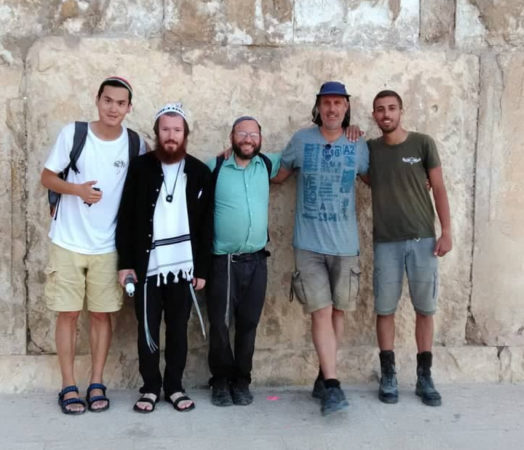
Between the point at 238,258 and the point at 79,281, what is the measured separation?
3.22 ft

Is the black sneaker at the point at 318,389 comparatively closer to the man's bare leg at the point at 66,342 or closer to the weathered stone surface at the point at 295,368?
the weathered stone surface at the point at 295,368

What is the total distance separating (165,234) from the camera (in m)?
3.87

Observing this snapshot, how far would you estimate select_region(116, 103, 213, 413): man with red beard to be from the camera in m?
3.84

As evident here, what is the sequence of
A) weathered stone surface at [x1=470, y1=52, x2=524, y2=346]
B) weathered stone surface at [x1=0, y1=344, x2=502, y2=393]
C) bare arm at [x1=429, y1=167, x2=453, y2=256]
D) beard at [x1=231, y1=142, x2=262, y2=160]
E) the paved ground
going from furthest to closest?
weathered stone surface at [x1=470, y1=52, x2=524, y2=346]
weathered stone surface at [x1=0, y1=344, x2=502, y2=393]
bare arm at [x1=429, y1=167, x2=453, y2=256]
beard at [x1=231, y1=142, x2=262, y2=160]
the paved ground

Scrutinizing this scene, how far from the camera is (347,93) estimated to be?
436 centimetres

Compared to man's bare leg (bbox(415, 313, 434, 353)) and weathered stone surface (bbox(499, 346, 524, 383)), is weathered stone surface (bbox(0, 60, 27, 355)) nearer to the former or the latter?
Result: man's bare leg (bbox(415, 313, 434, 353))

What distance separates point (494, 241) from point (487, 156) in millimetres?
614

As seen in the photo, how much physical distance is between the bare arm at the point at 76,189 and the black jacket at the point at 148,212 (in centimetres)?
19

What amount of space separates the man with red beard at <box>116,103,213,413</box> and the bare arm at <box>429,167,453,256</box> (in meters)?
1.46

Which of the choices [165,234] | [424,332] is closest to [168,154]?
[165,234]

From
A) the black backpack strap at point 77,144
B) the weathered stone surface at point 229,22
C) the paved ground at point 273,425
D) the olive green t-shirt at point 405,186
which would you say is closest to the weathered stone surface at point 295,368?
the paved ground at point 273,425

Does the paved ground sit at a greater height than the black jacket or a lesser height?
lesser

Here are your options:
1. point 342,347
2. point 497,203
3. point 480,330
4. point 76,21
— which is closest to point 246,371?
point 342,347

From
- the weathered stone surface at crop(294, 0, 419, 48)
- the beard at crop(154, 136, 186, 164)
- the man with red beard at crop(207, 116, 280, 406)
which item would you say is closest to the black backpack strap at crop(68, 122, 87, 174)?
the beard at crop(154, 136, 186, 164)
